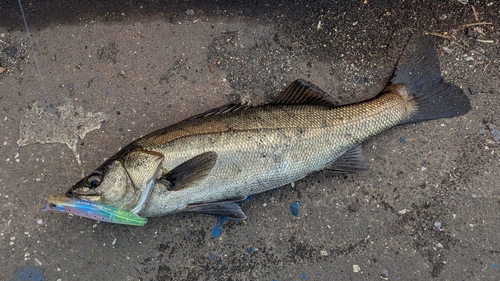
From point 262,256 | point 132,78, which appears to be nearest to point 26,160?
point 132,78

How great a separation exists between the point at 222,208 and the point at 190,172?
0.47 meters

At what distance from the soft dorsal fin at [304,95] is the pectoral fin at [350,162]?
17.0 inches

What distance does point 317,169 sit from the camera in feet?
10.4

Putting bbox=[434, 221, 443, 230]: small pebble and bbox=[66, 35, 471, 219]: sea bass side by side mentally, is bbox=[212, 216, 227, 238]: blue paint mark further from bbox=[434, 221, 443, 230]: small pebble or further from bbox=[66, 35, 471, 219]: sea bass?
bbox=[434, 221, 443, 230]: small pebble

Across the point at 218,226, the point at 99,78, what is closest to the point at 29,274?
the point at 218,226

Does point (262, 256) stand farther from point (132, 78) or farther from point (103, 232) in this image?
point (132, 78)

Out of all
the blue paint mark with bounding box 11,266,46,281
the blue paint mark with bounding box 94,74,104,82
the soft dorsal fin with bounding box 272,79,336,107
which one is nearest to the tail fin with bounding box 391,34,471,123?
the soft dorsal fin with bounding box 272,79,336,107

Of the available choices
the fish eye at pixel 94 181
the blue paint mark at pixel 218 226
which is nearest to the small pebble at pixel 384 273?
the blue paint mark at pixel 218 226

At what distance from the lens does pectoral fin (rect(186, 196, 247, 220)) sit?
10.0 ft

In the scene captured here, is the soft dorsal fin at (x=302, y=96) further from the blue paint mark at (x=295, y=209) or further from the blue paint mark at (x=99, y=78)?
the blue paint mark at (x=99, y=78)

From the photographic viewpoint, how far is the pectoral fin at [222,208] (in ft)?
10.0

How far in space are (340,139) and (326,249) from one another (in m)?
1.04

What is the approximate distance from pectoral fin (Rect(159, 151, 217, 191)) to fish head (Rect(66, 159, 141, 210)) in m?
0.25

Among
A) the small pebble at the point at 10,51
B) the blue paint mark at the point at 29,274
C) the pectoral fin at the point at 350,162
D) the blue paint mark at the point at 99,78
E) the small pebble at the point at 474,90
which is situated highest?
the small pebble at the point at 10,51
